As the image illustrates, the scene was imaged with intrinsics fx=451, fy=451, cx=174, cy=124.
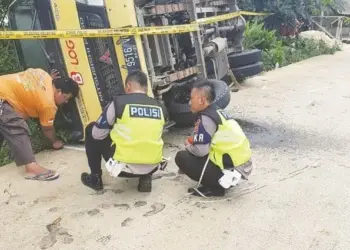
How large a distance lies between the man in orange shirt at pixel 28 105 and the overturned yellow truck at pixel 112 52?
243 mm

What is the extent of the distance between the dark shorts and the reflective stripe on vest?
1.73m

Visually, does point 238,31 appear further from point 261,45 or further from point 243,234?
point 243,234

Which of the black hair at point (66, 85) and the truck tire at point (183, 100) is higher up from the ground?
the black hair at point (66, 85)

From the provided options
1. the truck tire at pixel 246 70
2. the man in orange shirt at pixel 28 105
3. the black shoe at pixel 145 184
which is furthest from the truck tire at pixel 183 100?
the truck tire at pixel 246 70

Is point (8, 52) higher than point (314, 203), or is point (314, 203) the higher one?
point (8, 52)

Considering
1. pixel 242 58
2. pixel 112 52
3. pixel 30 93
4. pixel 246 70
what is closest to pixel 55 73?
pixel 30 93

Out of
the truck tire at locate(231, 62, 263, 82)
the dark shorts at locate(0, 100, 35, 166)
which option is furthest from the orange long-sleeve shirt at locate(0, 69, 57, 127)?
the truck tire at locate(231, 62, 263, 82)

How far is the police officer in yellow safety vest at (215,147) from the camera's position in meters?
3.54

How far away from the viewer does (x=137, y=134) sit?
350cm

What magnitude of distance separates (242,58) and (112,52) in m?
3.19

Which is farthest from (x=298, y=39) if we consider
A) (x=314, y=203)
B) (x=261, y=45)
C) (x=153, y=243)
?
(x=153, y=243)

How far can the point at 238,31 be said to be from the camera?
6.98m

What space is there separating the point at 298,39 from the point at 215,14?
674 cm

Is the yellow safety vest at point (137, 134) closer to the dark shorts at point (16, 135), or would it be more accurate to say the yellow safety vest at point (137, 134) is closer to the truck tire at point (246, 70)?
the dark shorts at point (16, 135)
